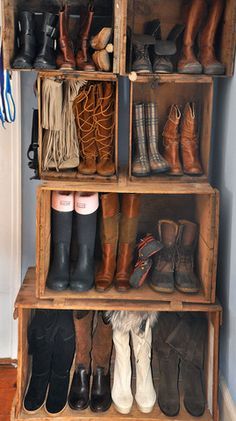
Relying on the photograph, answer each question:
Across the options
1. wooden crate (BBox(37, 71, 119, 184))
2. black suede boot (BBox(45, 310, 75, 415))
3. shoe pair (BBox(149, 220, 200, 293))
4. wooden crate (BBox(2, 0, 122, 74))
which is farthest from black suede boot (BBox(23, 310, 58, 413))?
wooden crate (BBox(2, 0, 122, 74))

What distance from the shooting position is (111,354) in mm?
2285

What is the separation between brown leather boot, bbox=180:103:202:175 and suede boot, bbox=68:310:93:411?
758 millimetres

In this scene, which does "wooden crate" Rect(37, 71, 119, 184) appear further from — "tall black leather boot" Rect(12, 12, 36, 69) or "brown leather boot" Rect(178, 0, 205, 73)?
"brown leather boot" Rect(178, 0, 205, 73)

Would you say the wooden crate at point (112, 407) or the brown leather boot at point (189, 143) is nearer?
the wooden crate at point (112, 407)

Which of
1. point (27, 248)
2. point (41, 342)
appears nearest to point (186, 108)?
point (27, 248)

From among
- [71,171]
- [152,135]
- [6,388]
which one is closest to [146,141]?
[152,135]

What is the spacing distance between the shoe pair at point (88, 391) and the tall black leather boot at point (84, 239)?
397 mm

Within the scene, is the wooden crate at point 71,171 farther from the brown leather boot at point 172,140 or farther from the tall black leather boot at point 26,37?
the brown leather boot at point 172,140

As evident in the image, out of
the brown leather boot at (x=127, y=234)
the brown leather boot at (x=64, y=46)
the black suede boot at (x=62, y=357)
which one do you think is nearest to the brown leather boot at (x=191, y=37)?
the brown leather boot at (x=64, y=46)

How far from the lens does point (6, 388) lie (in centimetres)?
241

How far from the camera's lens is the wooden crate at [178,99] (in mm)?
2117

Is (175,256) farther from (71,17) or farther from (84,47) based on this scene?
(71,17)

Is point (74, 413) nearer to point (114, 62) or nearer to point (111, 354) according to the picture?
point (111, 354)

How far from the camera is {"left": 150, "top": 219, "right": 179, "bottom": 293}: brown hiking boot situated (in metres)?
2.12
